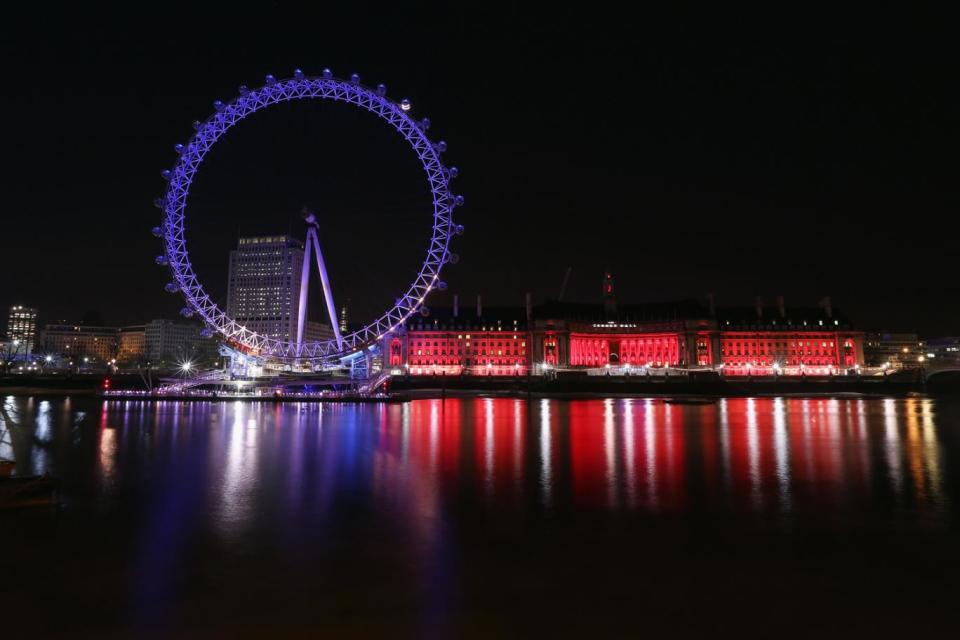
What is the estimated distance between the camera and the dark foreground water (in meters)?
6.96

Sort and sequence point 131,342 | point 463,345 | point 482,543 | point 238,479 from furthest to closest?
point 131,342 < point 463,345 < point 238,479 < point 482,543

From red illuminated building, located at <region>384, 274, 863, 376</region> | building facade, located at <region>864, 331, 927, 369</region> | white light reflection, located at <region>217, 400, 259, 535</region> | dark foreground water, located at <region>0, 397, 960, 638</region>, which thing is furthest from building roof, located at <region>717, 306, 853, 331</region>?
white light reflection, located at <region>217, 400, 259, 535</region>

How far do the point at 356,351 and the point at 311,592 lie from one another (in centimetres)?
4588

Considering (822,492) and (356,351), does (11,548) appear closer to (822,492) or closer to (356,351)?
(822,492)

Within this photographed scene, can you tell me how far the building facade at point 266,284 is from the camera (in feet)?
428

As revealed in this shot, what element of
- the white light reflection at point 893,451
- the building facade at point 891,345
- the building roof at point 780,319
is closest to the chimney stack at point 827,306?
the building roof at point 780,319

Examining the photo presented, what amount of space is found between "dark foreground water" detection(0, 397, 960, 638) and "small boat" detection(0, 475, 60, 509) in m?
0.38

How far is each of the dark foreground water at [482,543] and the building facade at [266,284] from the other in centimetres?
11430

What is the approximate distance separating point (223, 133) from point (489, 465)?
3737cm

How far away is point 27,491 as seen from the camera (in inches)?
486

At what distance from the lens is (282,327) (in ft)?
427

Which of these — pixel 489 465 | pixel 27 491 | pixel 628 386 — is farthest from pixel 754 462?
pixel 628 386

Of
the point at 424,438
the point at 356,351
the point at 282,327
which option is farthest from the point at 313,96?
the point at 282,327

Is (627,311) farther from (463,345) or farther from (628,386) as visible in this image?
(628,386)
